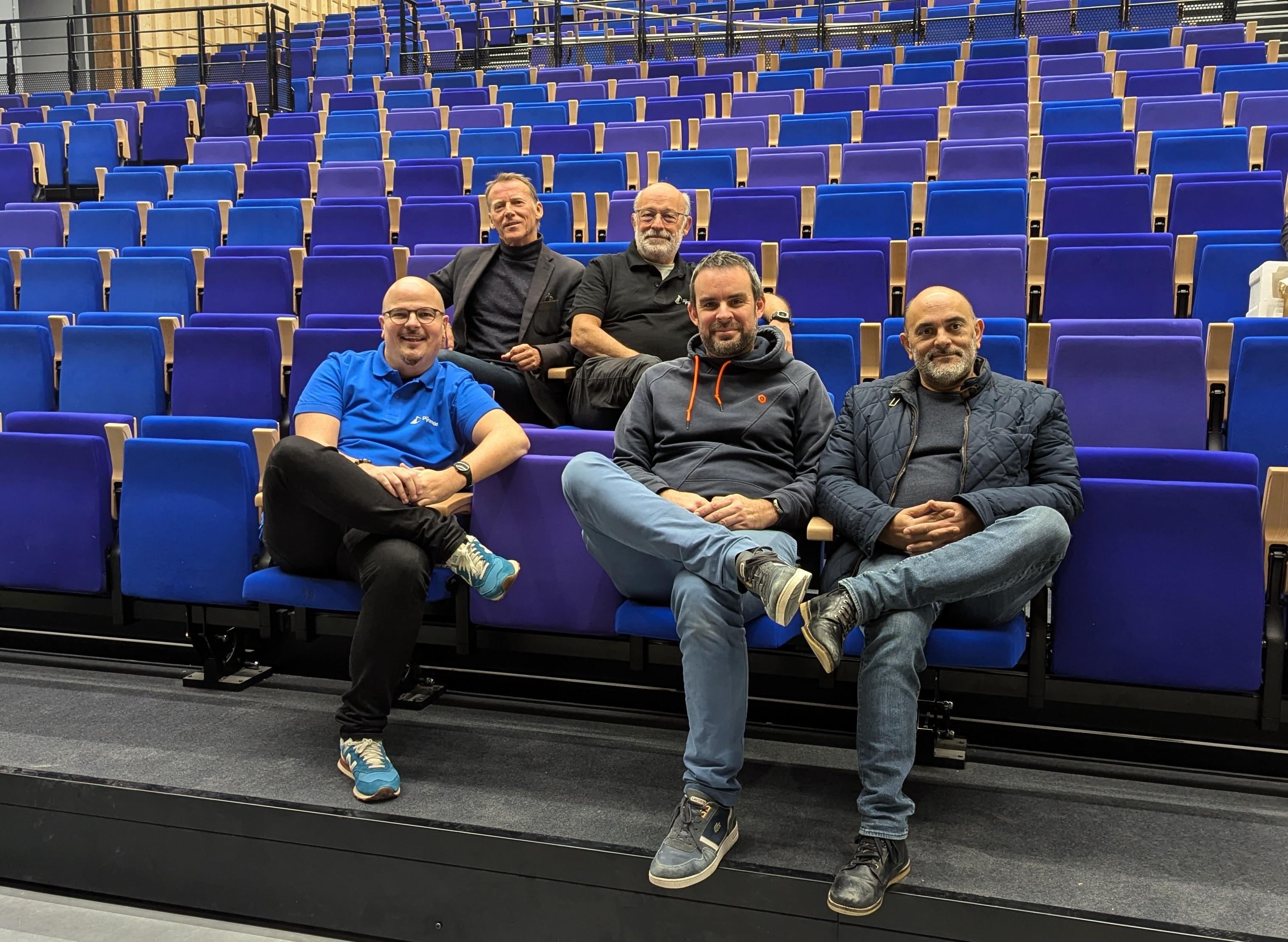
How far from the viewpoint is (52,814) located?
2.88ft

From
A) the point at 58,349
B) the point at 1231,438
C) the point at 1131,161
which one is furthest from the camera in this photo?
the point at 1131,161

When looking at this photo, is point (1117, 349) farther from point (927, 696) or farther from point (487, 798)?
point (487, 798)

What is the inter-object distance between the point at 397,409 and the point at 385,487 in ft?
0.53

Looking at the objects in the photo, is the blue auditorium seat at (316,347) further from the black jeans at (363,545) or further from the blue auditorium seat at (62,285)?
the blue auditorium seat at (62,285)

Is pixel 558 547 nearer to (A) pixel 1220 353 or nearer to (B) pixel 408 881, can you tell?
(B) pixel 408 881

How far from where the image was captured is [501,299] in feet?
4.94

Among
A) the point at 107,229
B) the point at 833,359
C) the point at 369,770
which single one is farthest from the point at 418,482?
the point at 107,229

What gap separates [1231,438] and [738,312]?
0.62 metres

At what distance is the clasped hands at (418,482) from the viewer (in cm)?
97

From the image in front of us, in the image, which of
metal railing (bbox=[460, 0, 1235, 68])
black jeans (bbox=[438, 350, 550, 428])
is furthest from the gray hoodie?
metal railing (bbox=[460, 0, 1235, 68])

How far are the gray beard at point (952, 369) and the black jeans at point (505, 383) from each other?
619 mm

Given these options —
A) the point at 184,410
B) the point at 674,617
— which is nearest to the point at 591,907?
the point at 674,617

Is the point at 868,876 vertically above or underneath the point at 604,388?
underneath

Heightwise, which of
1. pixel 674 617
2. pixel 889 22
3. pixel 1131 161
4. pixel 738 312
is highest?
pixel 889 22
